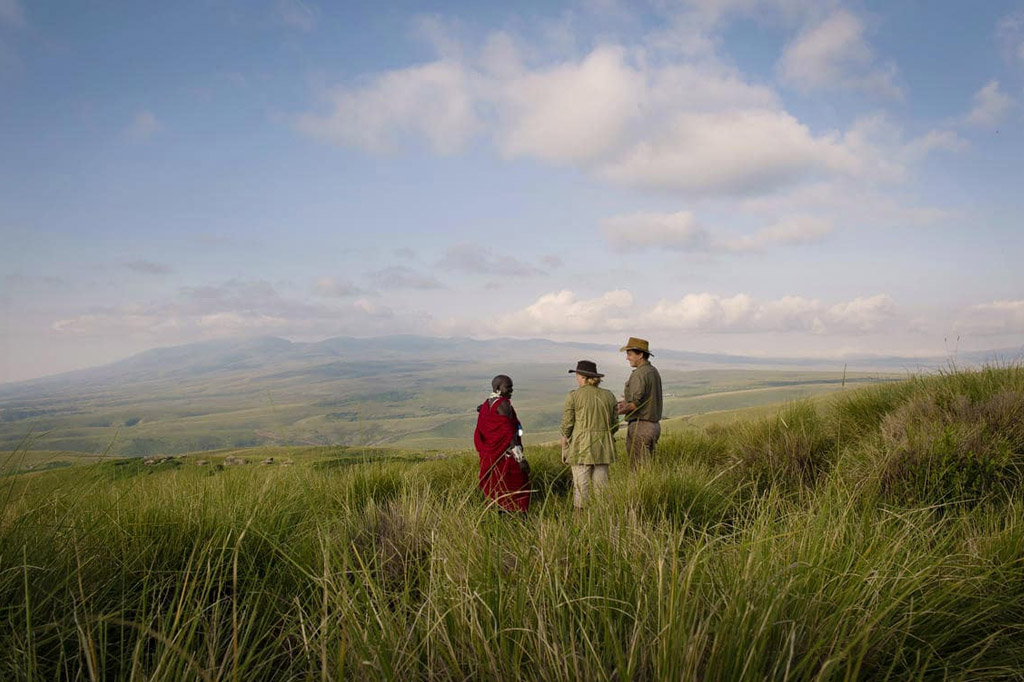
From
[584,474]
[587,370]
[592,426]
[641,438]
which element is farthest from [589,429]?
[641,438]

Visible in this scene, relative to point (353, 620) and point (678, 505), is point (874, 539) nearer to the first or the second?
point (678, 505)

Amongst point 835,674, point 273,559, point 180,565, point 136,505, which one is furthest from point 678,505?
point 136,505

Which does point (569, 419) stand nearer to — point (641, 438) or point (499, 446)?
point (499, 446)

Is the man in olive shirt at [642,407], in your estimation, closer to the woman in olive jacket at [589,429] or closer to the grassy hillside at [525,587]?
the woman in olive jacket at [589,429]

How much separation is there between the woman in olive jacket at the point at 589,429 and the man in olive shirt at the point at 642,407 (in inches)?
34.3

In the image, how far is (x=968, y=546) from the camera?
10.9ft

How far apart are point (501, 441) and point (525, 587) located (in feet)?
17.6

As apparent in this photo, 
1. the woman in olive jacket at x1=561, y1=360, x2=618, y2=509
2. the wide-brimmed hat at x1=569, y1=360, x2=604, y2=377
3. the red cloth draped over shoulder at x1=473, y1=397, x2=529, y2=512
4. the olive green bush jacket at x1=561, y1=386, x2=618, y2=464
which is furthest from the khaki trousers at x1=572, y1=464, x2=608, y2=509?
the wide-brimmed hat at x1=569, y1=360, x2=604, y2=377

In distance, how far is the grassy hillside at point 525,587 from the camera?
192cm

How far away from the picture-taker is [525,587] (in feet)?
7.41

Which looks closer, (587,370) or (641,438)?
(587,370)

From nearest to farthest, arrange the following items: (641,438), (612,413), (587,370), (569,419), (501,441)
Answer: (501,441) → (612,413) → (587,370) → (569,419) → (641,438)

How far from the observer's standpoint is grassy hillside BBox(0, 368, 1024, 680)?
6.29ft

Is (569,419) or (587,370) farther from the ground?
(587,370)
